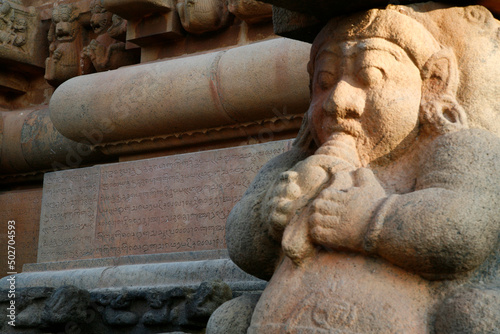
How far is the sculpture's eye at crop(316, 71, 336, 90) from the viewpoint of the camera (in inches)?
112

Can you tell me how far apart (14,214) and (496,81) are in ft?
18.5

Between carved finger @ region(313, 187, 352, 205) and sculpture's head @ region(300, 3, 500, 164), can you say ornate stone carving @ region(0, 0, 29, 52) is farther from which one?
carved finger @ region(313, 187, 352, 205)

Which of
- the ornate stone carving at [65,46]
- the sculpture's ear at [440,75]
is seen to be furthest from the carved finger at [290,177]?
the ornate stone carving at [65,46]

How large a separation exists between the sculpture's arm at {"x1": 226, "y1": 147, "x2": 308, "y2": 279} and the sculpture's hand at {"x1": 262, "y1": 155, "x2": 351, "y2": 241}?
14cm

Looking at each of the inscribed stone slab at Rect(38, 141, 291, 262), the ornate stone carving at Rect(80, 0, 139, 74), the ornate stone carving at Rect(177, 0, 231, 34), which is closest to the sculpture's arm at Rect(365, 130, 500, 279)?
the inscribed stone slab at Rect(38, 141, 291, 262)

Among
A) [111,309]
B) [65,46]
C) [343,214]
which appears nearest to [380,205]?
[343,214]

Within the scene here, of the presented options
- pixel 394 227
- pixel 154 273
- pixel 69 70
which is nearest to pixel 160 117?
pixel 154 273

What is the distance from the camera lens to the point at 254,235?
2.78 meters

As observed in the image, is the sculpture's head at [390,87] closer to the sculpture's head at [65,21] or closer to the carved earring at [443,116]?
the carved earring at [443,116]

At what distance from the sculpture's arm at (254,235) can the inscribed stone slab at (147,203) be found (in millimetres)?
1754

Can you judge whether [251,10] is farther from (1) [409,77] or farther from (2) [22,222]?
(2) [22,222]

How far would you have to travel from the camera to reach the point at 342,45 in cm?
279

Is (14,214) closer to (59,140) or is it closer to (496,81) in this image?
(59,140)

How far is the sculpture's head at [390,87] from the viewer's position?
265cm
